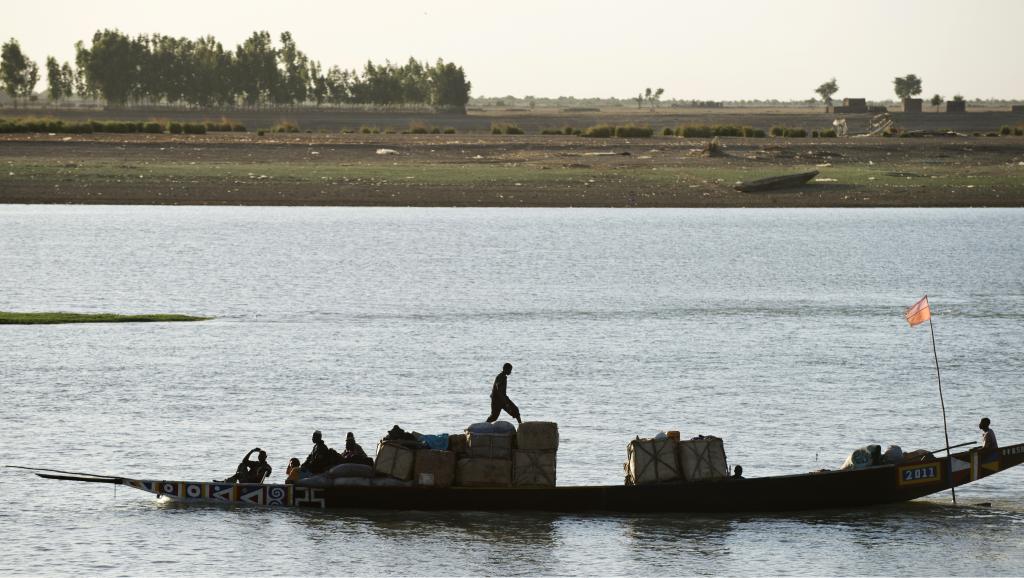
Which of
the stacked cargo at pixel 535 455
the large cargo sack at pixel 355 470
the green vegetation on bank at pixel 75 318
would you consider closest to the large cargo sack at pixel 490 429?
the stacked cargo at pixel 535 455

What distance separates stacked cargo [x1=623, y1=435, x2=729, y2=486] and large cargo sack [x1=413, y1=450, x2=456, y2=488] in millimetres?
3657

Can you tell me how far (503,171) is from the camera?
4141 inches

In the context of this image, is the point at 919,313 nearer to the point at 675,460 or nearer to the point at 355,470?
the point at 675,460

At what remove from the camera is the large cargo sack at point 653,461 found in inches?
1138

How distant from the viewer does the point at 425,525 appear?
29219 millimetres

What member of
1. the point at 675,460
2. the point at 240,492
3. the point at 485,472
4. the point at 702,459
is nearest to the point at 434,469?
the point at 485,472

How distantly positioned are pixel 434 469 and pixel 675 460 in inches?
192

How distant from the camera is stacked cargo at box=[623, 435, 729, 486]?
28.8m

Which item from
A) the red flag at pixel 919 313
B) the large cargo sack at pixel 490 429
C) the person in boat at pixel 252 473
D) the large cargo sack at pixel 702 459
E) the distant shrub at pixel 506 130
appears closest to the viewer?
the large cargo sack at pixel 702 459

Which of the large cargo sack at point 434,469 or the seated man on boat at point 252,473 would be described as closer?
the large cargo sack at point 434,469

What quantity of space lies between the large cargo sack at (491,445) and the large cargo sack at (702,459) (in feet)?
11.4

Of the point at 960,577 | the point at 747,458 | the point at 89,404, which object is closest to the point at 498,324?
the point at 89,404

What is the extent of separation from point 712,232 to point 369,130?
5216 cm

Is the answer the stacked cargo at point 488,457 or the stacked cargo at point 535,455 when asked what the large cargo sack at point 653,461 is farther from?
the stacked cargo at point 488,457
